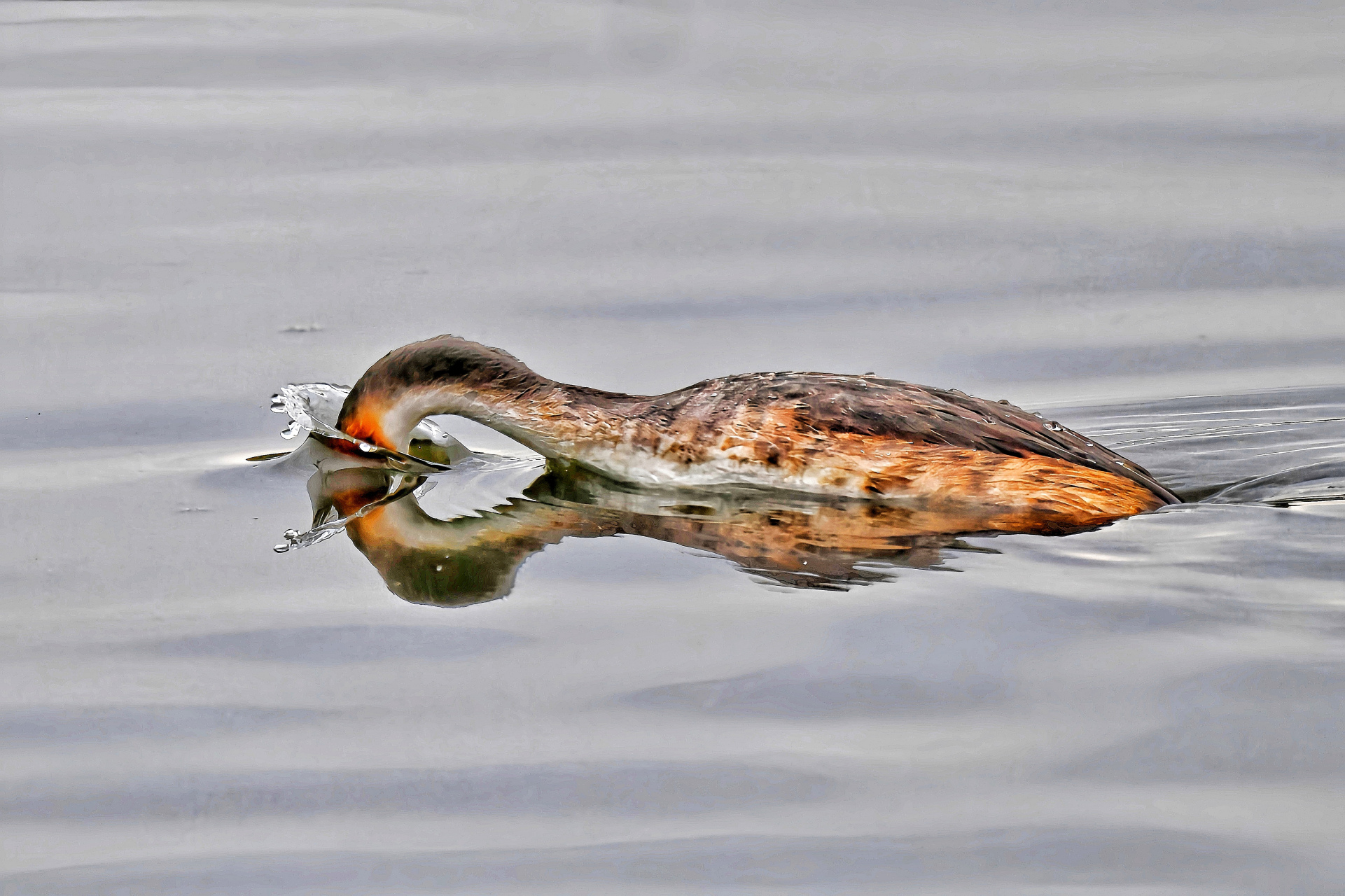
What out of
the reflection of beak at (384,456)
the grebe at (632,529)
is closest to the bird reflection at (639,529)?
the grebe at (632,529)

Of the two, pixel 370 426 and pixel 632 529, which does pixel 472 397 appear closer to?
pixel 370 426

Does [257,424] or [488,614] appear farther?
[257,424]

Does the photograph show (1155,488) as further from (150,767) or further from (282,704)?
(150,767)

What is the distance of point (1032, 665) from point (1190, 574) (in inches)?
38.1

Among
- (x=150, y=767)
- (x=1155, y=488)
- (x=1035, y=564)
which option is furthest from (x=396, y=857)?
(x=1155, y=488)

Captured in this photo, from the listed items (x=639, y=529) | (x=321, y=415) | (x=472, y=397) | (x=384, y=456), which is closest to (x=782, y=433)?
(x=639, y=529)

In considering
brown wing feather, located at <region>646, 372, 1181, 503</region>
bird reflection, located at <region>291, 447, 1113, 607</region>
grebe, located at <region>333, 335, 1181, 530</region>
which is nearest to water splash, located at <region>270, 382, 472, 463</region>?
grebe, located at <region>333, 335, 1181, 530</region>

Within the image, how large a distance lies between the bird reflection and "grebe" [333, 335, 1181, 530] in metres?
0.10

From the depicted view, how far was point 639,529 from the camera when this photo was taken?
7211mm

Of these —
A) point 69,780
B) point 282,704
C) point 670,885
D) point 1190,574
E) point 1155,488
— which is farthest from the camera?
point 1155,488

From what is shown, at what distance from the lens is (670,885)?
185 inches

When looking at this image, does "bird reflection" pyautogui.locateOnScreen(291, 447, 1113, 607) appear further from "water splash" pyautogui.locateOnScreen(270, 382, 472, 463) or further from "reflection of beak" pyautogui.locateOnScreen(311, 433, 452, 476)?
"water splash" pyautogui.locateOnScreen(270, 382, 472, 463)

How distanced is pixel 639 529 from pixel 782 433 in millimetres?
784

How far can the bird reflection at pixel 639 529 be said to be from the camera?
6641 millimetres
